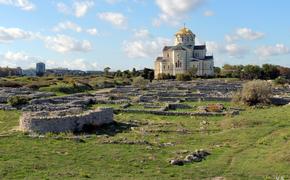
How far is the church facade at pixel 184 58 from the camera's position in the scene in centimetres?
11400

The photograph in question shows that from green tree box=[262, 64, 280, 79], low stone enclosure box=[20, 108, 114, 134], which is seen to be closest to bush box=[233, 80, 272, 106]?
low stone enclosure box=[20, 108, 114, 134]

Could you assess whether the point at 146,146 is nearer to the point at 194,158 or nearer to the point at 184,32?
the point at 194,158

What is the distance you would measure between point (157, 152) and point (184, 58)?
96.9 metres

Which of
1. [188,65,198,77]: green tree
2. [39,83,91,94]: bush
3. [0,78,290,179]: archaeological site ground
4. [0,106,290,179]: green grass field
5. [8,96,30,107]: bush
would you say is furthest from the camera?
[188,65,198,77]: green tree

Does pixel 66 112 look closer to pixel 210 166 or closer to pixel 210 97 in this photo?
pixel 210 166

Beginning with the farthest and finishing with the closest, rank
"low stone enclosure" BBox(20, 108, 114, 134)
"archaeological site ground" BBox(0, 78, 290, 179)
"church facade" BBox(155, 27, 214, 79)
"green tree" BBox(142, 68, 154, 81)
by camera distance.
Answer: "church facade" BBox(155, 27, 214, 79)
"green tree" BBox(142, 68, 154, 81)
"low stone enclosure" BBox(20, 108, 114, 134)
"archaeological site ground" BBox(0, 78, 290, 179)

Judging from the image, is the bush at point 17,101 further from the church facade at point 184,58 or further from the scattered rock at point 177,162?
the church facade at point 184,58

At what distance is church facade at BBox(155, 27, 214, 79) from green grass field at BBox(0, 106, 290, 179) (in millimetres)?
87019

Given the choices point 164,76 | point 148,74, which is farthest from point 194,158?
point 148,74

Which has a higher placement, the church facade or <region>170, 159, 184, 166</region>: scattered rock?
the church facade

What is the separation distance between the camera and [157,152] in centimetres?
1820

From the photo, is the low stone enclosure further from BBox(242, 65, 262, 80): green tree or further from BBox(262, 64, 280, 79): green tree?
BBox(262, 64, 280, 79): green tree

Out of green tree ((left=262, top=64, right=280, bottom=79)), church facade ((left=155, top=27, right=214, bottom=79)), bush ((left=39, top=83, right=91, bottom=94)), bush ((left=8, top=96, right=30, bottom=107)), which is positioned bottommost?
bush ((left=8, top=96, right=30, bottom=107))

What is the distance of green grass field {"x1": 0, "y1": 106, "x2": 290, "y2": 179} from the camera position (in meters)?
14.4
